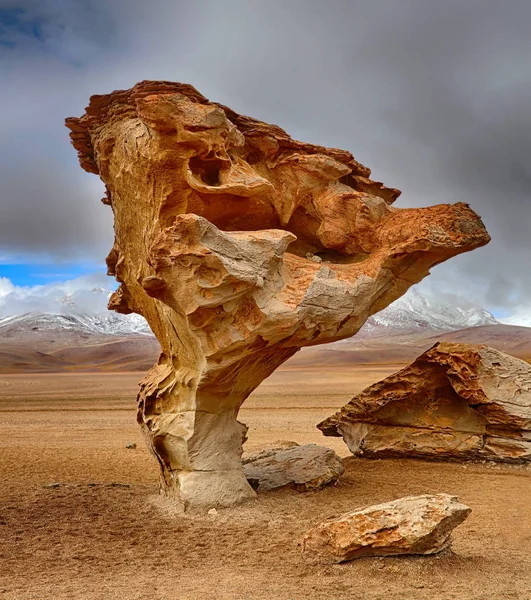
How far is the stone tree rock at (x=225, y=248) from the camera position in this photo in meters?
8.73

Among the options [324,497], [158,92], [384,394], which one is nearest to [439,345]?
[384,394]

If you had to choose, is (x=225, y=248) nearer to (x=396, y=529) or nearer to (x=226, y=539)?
(x=226, y=539)

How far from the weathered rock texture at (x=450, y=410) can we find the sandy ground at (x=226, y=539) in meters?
0.44

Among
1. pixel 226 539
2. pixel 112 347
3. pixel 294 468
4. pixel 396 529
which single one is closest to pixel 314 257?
pixel 294 468

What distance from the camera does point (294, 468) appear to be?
11.5 meters

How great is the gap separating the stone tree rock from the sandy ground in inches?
41.4

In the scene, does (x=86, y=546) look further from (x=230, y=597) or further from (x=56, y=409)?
(x=56, y=409)

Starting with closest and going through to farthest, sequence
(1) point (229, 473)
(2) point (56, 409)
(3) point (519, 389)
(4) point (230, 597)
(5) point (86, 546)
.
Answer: (4) point (230, 597)
(5) point (86, 546)
(1) point (229, 473)
(3) point (519, 389)
(2) point (56, 409)

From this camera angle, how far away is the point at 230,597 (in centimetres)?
598

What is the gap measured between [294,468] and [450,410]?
449cm

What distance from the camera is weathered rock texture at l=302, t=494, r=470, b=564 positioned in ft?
21.6

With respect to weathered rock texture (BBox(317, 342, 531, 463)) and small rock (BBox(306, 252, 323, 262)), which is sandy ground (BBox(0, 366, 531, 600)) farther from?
small rock (BBox(306, 252, 323, 262))

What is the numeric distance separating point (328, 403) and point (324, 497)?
22760 mm

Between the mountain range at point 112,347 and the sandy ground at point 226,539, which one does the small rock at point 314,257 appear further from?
the mountain range at point 112,347
